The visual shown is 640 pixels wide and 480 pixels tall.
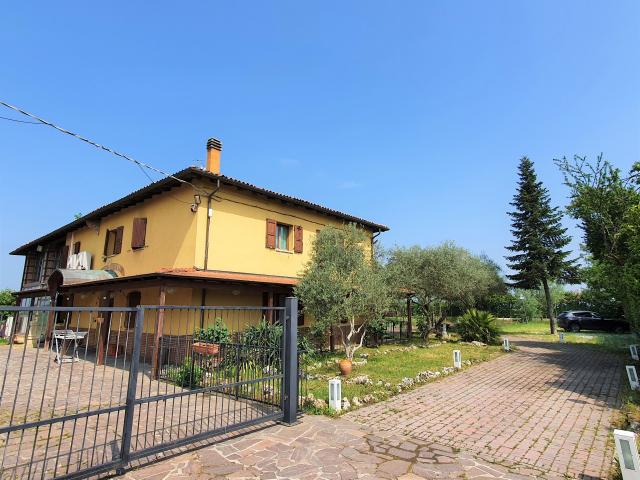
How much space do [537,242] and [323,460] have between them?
2759cm

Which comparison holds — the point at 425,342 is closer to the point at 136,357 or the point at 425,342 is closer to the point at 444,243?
the point at 444,243

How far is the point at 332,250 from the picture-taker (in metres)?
13.4

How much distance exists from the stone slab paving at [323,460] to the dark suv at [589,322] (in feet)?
92.1

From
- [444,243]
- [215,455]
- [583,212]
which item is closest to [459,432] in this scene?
[215,455]

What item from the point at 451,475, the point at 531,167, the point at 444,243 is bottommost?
the point at 451,475

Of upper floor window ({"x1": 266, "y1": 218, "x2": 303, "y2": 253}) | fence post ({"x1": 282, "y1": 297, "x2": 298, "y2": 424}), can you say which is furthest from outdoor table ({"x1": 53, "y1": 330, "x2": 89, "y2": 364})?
upper floor window ({"x1": 266, "y1": 218, "x2": 303, "y2": 253})

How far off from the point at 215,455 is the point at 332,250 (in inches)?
356

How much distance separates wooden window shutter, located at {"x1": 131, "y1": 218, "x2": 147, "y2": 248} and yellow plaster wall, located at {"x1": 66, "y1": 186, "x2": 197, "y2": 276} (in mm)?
178

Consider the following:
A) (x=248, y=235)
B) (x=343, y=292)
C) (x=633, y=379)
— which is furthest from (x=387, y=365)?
(x=248, y=235)

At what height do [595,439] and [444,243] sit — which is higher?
[444,243]

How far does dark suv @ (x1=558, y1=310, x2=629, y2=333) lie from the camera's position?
84.1ft

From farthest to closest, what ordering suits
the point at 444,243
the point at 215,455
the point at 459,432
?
the point at 444,243
the point at 459,432
the point at 215,455

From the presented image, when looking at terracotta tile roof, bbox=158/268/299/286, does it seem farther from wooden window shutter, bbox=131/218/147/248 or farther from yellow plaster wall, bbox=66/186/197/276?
wooden window shutter, bbox=131/218/147/248

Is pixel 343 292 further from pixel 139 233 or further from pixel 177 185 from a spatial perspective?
pixel 139 233
